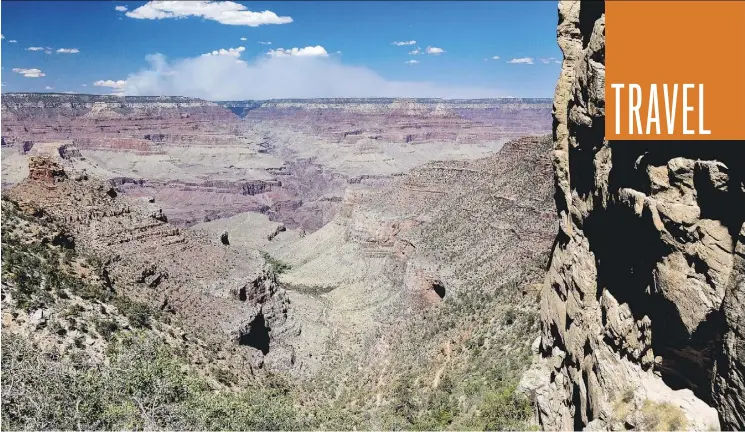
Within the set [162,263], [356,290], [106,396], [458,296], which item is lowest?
[356,290]

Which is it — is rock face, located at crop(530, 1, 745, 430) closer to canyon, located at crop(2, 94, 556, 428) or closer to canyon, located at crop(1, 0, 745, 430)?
canyon, located at crop(1, 0, 745, 430)

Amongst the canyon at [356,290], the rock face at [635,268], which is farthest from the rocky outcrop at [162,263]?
the rock face at [635,268]

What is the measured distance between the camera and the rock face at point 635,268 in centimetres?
772

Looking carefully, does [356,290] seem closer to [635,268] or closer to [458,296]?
[458,296]

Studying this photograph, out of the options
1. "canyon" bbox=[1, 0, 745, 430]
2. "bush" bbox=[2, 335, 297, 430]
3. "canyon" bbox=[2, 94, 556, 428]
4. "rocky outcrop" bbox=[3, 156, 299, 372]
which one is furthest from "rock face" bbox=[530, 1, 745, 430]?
"rocky outcrop" bbox=[3, 156, 299, 372]

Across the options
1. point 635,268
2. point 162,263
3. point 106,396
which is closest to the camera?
point 635,268

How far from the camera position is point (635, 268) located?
32.8 ft

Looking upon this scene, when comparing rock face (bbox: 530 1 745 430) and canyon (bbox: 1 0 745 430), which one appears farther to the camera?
canyon (bbox: 1 0 745 430)

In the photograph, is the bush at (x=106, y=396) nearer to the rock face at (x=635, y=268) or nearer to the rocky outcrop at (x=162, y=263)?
the rock face at (x=635, y=268)

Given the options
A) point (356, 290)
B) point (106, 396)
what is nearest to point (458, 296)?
point (356, 290)

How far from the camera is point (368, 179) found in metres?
186

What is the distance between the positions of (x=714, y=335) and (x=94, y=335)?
72.8ft

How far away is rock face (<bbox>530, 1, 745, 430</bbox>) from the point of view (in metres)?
7.72

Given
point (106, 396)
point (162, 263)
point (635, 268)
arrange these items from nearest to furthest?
1. point (635, 268)
2. point (106, 396)
3. point (162, 263)
